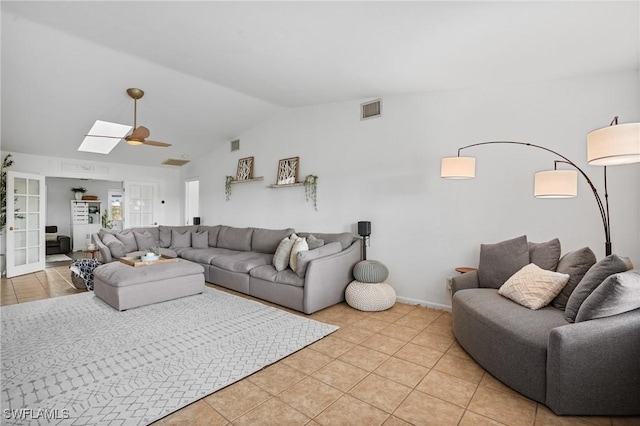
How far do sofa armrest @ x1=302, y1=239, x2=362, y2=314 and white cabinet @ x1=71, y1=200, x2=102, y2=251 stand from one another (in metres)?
9.72

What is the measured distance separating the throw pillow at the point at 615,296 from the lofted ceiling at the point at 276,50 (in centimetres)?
185

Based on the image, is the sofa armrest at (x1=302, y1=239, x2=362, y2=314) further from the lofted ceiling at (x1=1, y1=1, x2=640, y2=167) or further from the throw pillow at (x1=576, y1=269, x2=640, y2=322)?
the throw pillow at (x1=576, y1=269, x2=640, y2=322)

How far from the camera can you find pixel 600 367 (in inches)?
70.1

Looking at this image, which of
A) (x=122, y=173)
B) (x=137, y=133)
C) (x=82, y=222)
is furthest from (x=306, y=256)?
(x=82, y=222)

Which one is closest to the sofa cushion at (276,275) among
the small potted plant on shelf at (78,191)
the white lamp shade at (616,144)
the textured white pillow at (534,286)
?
the textured white pillow at (534,286)

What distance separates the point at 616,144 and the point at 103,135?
25.0 feet

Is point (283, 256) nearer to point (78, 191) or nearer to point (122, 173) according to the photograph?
point (122, 173)

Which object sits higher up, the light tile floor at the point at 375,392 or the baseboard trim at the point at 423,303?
the baseboard trim at the point at 423,303

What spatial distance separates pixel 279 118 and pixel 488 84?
3572 millimetres

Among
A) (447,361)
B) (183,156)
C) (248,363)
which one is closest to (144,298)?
(248,363)

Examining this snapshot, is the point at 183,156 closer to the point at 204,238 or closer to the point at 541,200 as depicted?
the point at 204,238

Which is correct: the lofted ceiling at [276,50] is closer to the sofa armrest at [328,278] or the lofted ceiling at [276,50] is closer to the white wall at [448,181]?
the white wall at [448,181]

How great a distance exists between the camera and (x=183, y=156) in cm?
752

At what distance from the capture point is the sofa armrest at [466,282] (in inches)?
125
